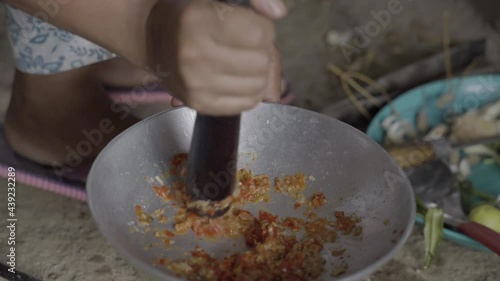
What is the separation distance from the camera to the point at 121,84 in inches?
56.7

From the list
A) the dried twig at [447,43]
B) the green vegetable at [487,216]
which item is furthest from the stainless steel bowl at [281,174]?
the dried twig at [447,43]

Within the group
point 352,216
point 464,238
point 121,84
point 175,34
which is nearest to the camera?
point 175,34

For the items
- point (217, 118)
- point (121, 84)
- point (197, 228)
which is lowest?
point (121, 84)

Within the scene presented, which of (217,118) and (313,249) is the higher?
(217,118)

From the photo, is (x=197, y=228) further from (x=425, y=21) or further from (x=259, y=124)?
(x=425, y=21)

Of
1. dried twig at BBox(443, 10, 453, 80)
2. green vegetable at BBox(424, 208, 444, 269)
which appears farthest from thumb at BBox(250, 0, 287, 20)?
dried twig at BBox(443, 10, 453, 80)

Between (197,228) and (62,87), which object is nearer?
(197,228)

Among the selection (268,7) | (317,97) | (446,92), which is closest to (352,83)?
(317,97)

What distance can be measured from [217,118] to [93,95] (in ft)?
1.77

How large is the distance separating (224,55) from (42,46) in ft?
1.89

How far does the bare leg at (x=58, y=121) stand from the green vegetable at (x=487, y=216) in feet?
2.08

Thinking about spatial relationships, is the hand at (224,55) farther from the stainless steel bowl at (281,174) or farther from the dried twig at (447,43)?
the dried twig at (447,43)

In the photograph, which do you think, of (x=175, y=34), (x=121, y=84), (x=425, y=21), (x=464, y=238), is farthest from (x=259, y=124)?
(x=425, y=21)

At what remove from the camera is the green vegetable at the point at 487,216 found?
44.8 inches
